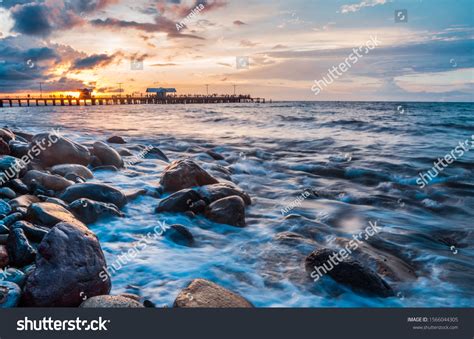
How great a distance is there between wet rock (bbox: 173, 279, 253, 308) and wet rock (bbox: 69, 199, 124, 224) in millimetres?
2646

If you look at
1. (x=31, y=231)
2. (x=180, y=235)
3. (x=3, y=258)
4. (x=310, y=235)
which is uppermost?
(x=31, y=231)

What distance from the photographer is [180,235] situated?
17.1ft

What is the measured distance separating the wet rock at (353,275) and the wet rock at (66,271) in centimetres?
251

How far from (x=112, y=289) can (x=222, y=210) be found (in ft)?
8.42

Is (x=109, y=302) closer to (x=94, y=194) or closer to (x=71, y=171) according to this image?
(x=94, y=194)

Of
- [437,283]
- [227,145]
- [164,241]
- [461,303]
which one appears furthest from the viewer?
[227,145]

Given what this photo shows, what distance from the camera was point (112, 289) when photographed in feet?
12.0

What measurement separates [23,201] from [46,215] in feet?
3.31

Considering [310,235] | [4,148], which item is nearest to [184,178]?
[310,235]
